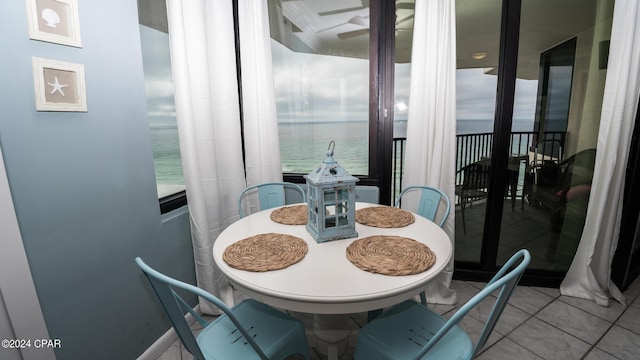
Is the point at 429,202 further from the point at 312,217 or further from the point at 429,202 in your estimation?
the point at 312,217

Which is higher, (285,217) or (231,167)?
(231,167)

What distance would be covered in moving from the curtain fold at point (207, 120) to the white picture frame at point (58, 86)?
20.9 inches

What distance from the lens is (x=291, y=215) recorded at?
168 cm

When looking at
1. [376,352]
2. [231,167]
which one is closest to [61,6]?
[231,167]

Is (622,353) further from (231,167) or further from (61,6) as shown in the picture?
(61,6)

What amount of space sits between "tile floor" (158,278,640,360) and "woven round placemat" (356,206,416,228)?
2.57 ft

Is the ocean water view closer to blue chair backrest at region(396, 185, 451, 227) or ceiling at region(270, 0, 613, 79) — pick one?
ceiling at region(270, 0, 613, 79)

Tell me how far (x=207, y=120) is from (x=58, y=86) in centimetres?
78

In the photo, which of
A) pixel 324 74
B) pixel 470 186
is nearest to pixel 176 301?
pixel 324 74

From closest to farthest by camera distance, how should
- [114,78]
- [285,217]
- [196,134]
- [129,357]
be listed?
[114,78] < [129,357] < [285,217] < [196,134]

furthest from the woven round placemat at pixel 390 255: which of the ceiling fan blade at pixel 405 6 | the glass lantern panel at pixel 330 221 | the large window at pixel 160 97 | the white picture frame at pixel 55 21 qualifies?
the ceiling fan blade at pixel 405 6

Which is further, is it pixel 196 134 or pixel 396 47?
pixel 396 47

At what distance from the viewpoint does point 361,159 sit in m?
2.41

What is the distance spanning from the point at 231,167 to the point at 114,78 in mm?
→ 866
